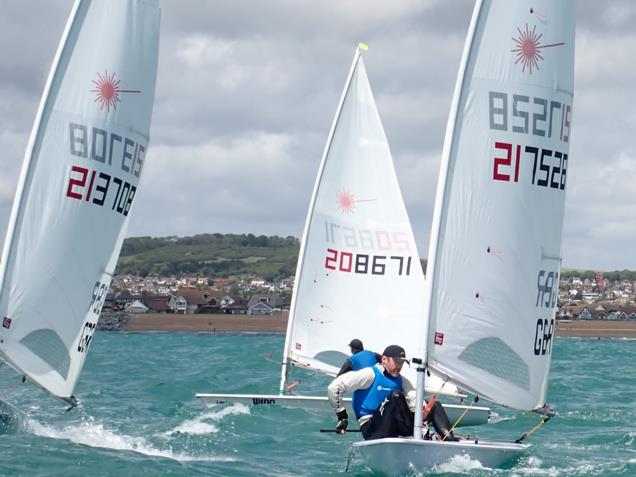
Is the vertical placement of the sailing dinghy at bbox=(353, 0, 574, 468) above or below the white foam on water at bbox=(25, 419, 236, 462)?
above

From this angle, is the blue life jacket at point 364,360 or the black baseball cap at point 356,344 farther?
the black baseball cap at point 356,344

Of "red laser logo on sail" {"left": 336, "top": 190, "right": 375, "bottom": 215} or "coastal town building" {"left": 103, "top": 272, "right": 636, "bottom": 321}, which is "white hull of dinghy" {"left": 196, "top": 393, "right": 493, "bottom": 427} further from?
"coastal town building" {"left": 103, "top": 272, "right": 636, "bottom": 321}

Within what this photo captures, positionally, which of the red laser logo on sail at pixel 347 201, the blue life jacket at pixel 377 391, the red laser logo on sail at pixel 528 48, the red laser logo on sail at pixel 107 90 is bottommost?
the blue life jacket at pixel 377 391

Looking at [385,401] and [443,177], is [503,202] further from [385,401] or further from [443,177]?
[385,401]

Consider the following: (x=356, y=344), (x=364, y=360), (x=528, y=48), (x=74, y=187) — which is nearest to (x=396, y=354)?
(x=364, y=360)

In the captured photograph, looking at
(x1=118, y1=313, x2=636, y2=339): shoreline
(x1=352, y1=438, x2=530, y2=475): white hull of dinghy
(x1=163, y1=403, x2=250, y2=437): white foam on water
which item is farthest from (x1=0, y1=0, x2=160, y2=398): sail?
(x1=118, y1=313, x2=636, y2=339): shoreline

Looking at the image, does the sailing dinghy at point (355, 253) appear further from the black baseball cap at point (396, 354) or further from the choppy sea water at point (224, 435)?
the black baseball cap at point (396, 354)

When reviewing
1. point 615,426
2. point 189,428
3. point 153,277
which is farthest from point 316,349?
point 153,277

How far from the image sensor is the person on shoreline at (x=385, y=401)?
37.0 ft

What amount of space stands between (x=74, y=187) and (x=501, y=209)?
494 centimetres

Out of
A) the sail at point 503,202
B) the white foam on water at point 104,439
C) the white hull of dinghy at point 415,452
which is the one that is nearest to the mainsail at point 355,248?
the white foam on water at point 104,439

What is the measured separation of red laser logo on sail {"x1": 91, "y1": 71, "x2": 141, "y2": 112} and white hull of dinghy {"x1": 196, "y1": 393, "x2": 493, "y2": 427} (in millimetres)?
6476

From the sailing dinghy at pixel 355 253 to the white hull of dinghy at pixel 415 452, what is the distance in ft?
26.5

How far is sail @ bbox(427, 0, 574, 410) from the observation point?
11.4 meters
